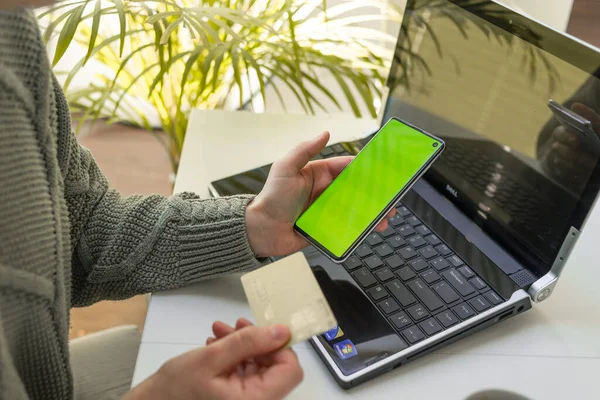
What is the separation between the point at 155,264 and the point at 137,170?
1228mm

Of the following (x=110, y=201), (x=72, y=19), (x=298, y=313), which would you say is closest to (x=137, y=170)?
(x=72, y=19)

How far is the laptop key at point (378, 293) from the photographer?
2.04 feet

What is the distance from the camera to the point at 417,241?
0.69 meters

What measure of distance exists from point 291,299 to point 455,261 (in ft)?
0.76

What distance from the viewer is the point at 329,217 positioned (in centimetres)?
65

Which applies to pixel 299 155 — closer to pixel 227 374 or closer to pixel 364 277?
pixel 364 277

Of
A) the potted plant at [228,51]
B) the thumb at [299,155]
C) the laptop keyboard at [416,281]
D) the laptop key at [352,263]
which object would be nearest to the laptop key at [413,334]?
the laptop keyboard at [416,281]

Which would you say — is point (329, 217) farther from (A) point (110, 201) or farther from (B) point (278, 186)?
(A) point (110, 201)

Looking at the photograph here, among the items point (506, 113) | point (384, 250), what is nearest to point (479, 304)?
point (384, 250)

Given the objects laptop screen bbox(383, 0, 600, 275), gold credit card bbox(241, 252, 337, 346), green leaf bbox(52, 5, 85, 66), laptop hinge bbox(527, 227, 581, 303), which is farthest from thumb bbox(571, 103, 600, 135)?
green leaf bbox(52, 5, 85, 66)

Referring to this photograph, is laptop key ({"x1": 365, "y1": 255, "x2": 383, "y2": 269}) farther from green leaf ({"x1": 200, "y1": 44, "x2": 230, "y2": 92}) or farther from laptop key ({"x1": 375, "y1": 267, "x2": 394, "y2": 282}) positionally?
green leaf ({"x1": 200, "y1": 44, "x2": 230, "y2": 92})

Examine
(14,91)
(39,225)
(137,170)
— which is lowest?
(137,170)

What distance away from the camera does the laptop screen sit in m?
0.59

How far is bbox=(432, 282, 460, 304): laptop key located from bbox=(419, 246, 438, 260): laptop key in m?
0.05
